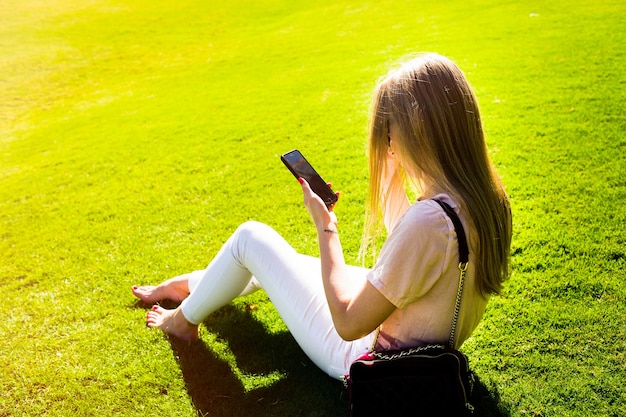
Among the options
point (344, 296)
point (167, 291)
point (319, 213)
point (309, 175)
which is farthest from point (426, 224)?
point (167, 291)

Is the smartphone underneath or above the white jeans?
above

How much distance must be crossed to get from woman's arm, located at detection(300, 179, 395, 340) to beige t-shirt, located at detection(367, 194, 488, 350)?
71 millimetres

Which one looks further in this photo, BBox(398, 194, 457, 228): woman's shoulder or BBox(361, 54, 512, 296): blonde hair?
BBox(361, 54, 512, 296): blonde hair

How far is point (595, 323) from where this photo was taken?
363 cm

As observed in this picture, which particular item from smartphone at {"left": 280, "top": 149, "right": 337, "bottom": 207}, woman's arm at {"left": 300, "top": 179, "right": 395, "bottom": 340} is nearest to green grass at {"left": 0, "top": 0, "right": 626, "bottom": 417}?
smartphone at {"left": 280, "top": 149, "right": 337, "bottom": 207}

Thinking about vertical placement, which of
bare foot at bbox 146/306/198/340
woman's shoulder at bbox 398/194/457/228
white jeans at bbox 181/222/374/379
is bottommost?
bare foot at bbox 146/306/198/340

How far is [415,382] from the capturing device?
236cm

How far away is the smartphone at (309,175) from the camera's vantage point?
9.73 feet

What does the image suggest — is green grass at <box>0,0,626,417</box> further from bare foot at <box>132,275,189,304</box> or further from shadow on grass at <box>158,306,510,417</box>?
bare foot at <box>132,275,189,304</box>

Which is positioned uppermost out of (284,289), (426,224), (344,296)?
(426,224)

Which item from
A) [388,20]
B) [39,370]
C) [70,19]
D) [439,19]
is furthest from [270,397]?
[70,19]

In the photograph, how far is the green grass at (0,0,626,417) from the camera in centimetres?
354

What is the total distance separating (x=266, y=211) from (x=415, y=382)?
419 cm

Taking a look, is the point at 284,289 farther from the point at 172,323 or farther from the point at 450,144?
the point at 450,144
